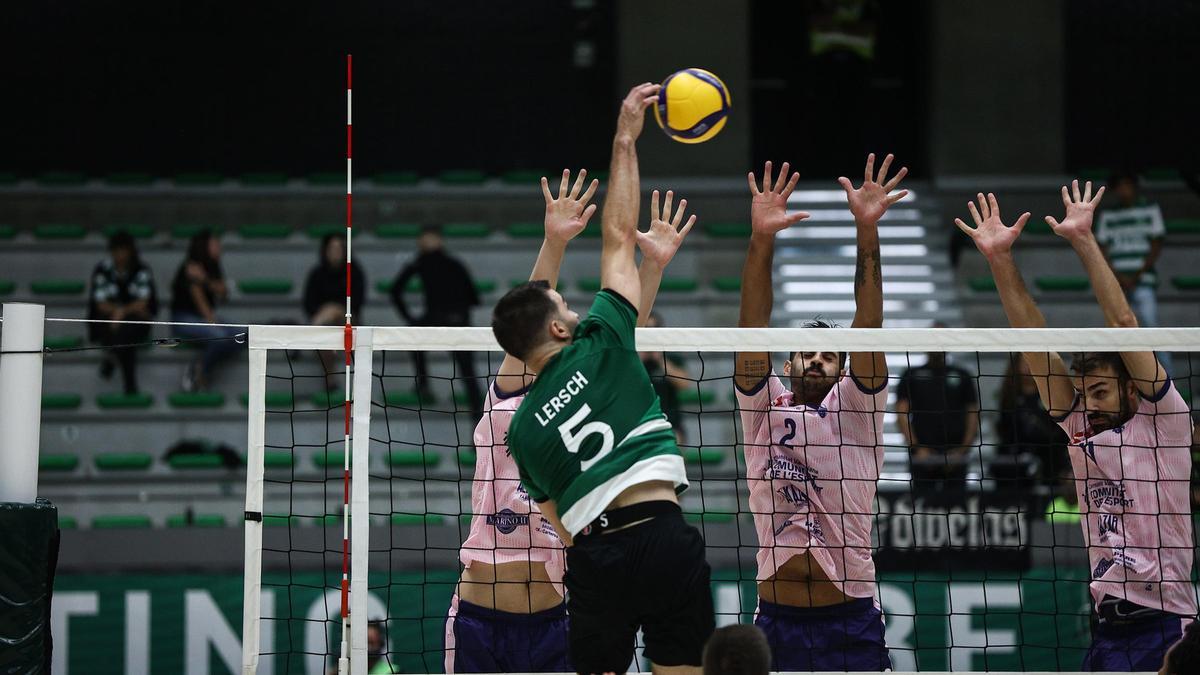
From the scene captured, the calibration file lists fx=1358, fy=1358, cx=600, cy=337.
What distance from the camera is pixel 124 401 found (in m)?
13.6

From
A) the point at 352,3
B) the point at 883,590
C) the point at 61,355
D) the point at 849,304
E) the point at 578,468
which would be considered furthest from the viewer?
the point at 352,3

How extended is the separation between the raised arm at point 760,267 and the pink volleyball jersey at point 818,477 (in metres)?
0.09

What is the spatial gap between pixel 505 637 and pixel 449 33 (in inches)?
491

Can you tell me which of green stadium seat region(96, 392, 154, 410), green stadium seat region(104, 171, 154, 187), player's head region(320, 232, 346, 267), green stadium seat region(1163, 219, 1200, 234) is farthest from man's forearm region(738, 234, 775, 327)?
green stadium seat region(104, 171, 154, 187)

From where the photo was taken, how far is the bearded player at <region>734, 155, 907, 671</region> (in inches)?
232

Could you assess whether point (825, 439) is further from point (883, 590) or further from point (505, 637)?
point (883, 590)

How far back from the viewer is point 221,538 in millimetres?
10555

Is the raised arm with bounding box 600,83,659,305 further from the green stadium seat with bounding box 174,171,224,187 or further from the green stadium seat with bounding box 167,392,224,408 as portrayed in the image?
the green stadium seat with bounding box 174,171,224,187

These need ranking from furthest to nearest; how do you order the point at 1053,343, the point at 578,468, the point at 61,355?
the point at 61,355, the point at 1053,343, the point at 578,468

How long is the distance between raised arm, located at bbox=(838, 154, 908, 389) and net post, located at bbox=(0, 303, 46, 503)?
11.2 ft

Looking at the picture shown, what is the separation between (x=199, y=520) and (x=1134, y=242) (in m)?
9.51

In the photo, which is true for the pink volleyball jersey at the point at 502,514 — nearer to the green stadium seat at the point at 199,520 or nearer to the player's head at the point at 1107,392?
the player's head at the point at 1107,392

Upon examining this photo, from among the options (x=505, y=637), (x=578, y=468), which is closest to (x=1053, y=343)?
(x=578, y=468)

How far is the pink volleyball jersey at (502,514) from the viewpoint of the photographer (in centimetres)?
598
